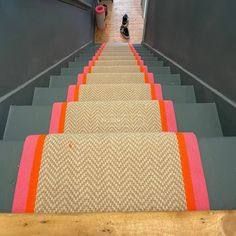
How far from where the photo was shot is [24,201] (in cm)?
67

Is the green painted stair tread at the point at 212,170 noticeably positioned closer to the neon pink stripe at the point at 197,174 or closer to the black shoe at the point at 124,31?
the neon pink stripe at the point at 197,174

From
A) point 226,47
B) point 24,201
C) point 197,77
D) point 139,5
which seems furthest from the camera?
point 139,5

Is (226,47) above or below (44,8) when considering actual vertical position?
below

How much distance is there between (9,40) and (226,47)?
A: 1.15m

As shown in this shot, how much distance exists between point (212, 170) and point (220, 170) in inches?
1.1

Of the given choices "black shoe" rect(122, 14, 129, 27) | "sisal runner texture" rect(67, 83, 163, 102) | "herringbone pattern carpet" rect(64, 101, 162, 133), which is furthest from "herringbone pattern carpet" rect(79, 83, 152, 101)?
"black shoe" rect(122, 14, 129, 27)

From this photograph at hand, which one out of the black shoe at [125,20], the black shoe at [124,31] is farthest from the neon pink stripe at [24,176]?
the black shoe at [125,20]

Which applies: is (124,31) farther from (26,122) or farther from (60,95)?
(26,122)

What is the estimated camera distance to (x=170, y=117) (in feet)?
3.47

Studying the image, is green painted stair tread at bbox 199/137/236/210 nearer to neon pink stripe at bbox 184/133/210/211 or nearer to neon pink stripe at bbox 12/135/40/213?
neon pink stripe at bbox 184/133/210/211

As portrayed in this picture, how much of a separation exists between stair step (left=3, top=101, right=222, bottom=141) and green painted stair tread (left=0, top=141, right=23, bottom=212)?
0.70ft

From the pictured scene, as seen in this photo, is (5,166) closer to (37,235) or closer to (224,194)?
(37,235)

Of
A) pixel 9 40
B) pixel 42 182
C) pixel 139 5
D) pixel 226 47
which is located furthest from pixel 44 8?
pixel 139 5

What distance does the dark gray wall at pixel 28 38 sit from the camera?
4.09 ft
